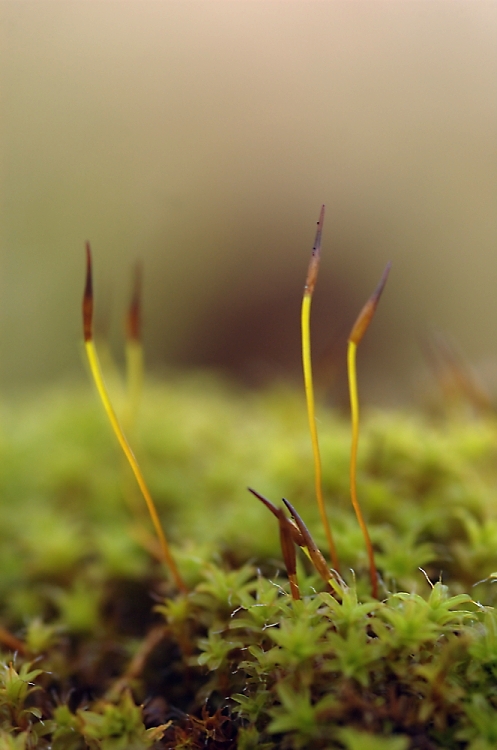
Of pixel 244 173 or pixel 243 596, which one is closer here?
pixel 243 596

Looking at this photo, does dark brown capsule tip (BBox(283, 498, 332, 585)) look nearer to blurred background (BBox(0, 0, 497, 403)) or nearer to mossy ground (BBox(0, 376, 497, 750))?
mossy ground (BBox(0, 376, 497, 750))

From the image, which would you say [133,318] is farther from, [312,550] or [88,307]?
[312,550]

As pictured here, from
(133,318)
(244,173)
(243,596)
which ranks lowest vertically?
(243,596)

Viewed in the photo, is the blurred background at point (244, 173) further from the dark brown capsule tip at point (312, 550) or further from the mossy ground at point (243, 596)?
the dark brown capsule tip at point (312, 550)

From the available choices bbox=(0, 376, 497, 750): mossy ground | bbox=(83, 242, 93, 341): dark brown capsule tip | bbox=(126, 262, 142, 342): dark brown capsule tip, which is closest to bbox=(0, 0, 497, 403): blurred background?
bbox=(0, 376, 497, 750): mossy ground

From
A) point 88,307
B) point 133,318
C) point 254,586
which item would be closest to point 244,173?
point 133,318

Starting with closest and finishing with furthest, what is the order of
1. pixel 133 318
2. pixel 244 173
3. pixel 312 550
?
pixel 312 550 → pixel 133 318 → pixel 244 173

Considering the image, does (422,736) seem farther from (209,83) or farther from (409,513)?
(209,83)

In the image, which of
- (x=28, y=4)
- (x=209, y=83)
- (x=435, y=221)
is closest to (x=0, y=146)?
(x=28, y=4)
